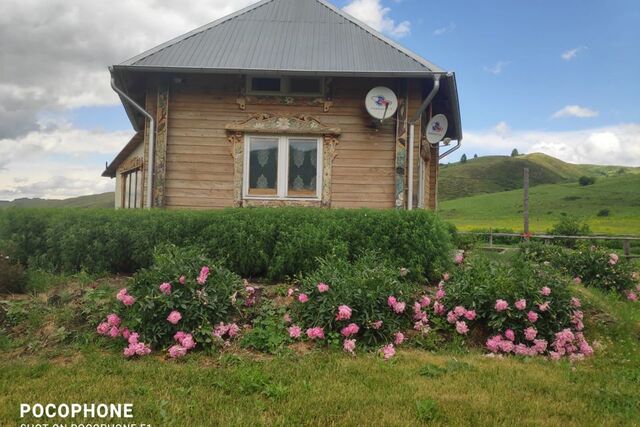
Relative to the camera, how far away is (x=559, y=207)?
5234cm

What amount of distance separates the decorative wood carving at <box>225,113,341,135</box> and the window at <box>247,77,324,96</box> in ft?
1.79

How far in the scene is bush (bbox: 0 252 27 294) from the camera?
648 centimetres

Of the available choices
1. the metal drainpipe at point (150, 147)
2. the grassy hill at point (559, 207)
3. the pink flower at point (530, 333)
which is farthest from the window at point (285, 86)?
the grassy hill at point (559, 207)

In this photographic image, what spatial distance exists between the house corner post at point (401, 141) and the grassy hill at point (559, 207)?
1280 inches

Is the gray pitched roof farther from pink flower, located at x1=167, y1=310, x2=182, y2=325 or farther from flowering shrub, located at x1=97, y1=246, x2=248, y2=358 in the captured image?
pink flower, located at x1=167, y1=310, x2=182, y2=325

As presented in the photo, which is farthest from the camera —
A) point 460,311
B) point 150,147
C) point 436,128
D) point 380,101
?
point 436,128

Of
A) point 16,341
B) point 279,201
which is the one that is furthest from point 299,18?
point 16,341

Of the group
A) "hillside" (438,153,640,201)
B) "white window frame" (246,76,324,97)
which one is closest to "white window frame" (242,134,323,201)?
"white window frame" (246,76,324,97)

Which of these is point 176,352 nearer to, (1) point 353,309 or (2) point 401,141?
(1) point 353,309

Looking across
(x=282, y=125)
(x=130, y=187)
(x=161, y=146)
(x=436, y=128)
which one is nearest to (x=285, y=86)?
(x=282, y=125)

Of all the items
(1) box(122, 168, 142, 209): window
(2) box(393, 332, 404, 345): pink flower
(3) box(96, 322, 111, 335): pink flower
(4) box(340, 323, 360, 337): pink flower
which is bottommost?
(2) box(393, 332, 404, 345): pink flower

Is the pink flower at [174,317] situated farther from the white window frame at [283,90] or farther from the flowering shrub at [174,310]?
the white window frame at [283,90]

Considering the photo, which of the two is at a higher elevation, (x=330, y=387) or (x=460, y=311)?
(x=460, y=311)

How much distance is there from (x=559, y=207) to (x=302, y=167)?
166ft
